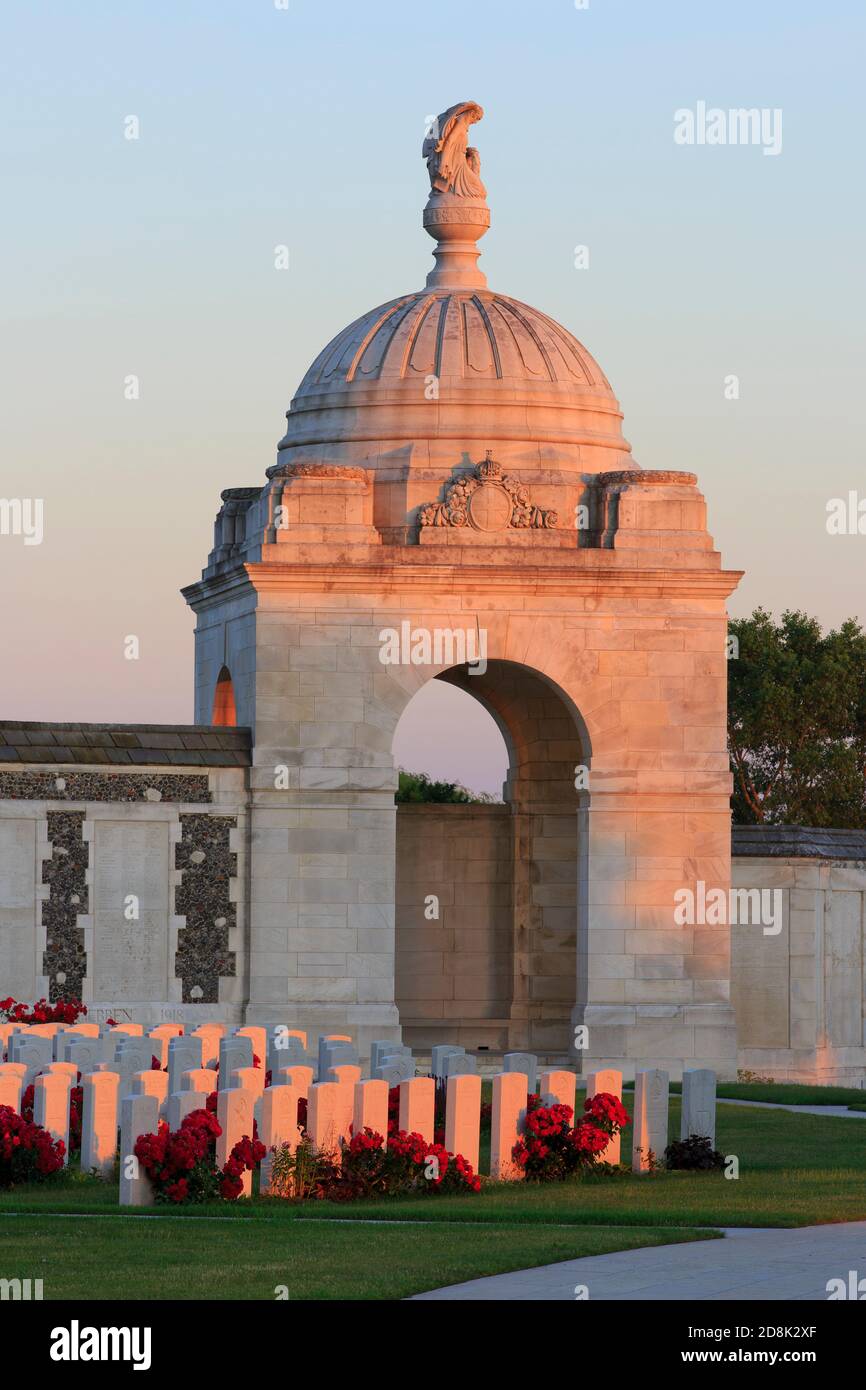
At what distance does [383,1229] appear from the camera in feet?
59.8

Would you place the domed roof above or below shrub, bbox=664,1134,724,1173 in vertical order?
above

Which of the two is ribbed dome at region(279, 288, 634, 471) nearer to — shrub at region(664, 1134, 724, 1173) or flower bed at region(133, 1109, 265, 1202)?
shrub at region(664, 1134, 724, 1173)

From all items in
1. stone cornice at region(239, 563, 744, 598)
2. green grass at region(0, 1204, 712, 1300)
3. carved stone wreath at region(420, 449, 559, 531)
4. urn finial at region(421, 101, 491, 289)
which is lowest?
green grass at region(0, 1204, 712, 1300)

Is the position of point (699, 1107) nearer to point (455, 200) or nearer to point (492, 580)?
point (492, 580)

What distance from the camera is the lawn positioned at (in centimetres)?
1539

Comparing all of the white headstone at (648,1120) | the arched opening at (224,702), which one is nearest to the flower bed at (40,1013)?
the arched opening at (224,702)

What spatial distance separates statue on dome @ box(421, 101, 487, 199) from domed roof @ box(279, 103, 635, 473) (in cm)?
2

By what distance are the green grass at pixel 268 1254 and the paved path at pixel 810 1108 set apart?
1152cm

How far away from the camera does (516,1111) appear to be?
21906 millimetres

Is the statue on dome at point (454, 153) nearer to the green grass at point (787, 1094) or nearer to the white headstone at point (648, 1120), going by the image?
the green grass at point (787, 1094)

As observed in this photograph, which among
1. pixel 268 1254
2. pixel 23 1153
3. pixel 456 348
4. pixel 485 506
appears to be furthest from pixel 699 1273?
pixel 456 348

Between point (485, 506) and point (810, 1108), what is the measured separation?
380 inches

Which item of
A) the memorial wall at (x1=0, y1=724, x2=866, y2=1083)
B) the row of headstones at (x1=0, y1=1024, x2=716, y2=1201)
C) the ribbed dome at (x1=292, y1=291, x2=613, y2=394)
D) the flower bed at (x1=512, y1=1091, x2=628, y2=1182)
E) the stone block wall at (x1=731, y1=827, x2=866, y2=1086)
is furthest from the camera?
the stone block wall at (x1=731, y1=827, x2=866, y2=1086)

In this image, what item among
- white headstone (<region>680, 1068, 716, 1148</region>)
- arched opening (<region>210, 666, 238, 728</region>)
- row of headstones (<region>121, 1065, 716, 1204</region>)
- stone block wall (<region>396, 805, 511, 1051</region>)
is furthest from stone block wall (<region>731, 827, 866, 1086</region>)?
white headstone (<region>680, 1068, 716, 1148</region>)
